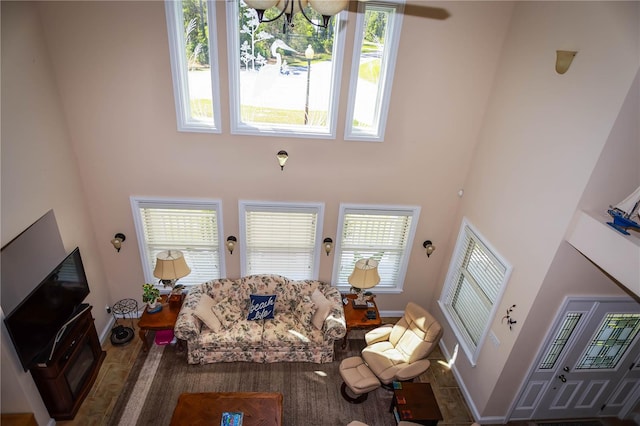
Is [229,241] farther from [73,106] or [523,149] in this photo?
[523,149]

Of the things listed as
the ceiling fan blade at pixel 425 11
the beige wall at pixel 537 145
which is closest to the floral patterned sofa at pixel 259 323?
the beige wall at pixel 537 145

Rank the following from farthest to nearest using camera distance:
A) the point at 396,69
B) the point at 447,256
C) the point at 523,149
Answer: the point at 447,256 < the point at 396,69 < the point at 523,149

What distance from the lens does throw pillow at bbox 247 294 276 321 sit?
6.22 m

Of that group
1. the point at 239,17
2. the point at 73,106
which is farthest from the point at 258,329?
the point at 239,17

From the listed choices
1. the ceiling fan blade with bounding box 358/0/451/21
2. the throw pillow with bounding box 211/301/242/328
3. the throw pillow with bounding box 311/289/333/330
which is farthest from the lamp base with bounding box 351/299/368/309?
the ceiling fan blade with bounding box 358/0/451/21

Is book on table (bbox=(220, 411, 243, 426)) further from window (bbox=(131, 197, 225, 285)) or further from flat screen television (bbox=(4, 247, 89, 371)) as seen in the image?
window (bbox=(131, 197, 225, 285))

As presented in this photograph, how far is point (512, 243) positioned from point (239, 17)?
4.58m

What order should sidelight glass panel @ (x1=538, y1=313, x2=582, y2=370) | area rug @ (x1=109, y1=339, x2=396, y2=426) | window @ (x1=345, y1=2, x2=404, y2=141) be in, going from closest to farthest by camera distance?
sidelight glass panel @ (x1=538, y1=313, x2=582, y2=370) < window @ (x1=345, y1=2, x2=404, y2=141) < area rug @ (x1=109, y1=339, x2=396, y2=426)

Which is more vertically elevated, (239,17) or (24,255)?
(239,17)

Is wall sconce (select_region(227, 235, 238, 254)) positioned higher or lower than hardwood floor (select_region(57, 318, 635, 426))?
higher

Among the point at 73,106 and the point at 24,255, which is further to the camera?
the point at 73,106

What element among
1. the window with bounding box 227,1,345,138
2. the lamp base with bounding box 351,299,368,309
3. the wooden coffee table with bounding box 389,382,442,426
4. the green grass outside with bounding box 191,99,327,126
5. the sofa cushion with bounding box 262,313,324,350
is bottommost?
the wooden coffee table with bounding box 389,382,442,426

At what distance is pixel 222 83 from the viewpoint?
5254mm

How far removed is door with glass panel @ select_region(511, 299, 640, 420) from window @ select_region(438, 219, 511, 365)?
80 centimetres
